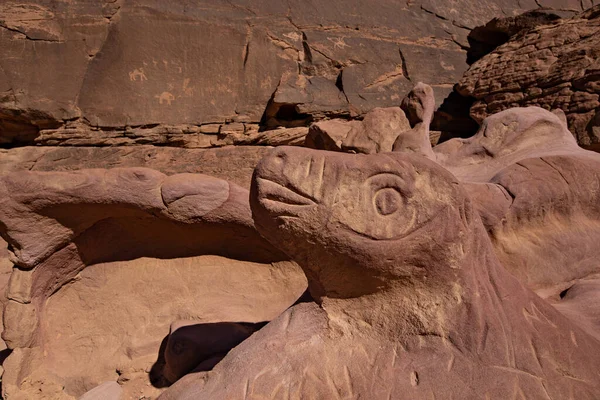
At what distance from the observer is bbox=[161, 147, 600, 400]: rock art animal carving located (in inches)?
39.2

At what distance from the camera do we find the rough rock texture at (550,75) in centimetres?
343

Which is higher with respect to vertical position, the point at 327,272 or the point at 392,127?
the point at 392,127

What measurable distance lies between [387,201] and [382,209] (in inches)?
0.9

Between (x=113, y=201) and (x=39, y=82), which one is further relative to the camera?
(x=39, y=82)

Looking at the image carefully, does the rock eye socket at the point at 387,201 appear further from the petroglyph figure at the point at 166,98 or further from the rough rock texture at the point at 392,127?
the petroglyph figure at the point at 166,98

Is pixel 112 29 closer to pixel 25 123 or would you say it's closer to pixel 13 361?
pixel 25 123

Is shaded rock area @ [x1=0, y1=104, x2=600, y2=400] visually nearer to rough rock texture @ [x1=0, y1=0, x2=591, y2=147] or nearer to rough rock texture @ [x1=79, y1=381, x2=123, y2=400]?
rough rock texture @ [x1=79, y1=381, x2=123, y2=400]

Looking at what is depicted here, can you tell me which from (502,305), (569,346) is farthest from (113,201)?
(569,346)

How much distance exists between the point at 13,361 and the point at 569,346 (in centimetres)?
171

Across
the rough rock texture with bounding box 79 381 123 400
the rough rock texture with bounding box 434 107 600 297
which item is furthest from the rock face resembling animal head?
the rough rock texture with bounding box 79 381 123 400

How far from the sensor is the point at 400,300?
3.52 ft

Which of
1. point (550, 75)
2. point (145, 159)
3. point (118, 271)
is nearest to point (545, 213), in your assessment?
point (118, 271)

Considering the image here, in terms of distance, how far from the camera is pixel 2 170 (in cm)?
349

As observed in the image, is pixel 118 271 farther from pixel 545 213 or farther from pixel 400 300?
pixel 545 213
